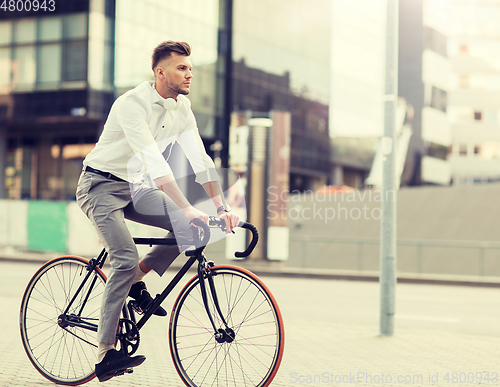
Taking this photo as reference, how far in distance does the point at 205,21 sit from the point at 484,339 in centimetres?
3337

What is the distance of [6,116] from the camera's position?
112ft

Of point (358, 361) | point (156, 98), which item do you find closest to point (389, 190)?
point (358, 361)

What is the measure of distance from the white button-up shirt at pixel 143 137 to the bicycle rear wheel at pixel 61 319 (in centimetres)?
73

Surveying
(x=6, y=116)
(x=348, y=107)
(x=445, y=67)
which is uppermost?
(x=445, y=67)

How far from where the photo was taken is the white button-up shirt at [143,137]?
351 cm

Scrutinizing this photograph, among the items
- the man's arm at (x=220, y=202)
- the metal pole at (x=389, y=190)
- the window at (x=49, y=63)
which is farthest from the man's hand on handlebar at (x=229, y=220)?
the window at (x=49, y=63)

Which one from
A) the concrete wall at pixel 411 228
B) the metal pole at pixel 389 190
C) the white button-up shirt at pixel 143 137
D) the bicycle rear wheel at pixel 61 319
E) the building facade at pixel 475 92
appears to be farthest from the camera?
the building facade at pixel 475 92

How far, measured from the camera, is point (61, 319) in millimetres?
4211

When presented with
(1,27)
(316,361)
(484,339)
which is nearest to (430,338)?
(484,339)

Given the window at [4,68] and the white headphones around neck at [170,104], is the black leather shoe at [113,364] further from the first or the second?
the window at [4,68]

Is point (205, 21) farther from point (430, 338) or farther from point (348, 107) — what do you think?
point (430, 338)

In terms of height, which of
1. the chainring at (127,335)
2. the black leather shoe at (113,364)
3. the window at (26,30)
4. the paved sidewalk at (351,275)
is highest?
the window at (26,30)

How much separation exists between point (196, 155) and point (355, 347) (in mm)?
3004

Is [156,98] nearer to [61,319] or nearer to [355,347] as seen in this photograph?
[61,319]
